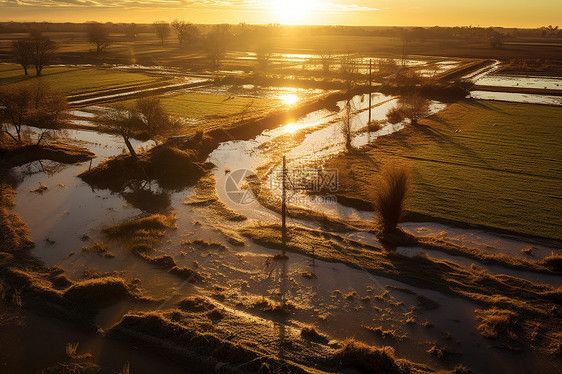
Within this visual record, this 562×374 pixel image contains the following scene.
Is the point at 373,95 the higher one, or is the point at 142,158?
the point at 373,95

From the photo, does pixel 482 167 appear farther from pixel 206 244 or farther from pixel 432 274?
pixel 206 244

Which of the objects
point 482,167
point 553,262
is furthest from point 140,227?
point 482,167

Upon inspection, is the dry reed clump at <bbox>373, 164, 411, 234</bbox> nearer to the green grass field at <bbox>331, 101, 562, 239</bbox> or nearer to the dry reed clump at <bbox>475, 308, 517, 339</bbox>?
the green grass field at <bbox>331, 101, 562, 239</bbox>

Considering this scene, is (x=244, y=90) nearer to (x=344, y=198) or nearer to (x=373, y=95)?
(x=373, y=95)

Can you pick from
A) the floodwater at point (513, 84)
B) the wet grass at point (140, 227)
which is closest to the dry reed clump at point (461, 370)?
the wet grass at point (140, 227)

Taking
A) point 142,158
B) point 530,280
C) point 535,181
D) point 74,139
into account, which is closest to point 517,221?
point 530,280

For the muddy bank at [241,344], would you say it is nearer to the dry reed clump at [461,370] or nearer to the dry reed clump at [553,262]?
the dry reed clump at [461,370]
